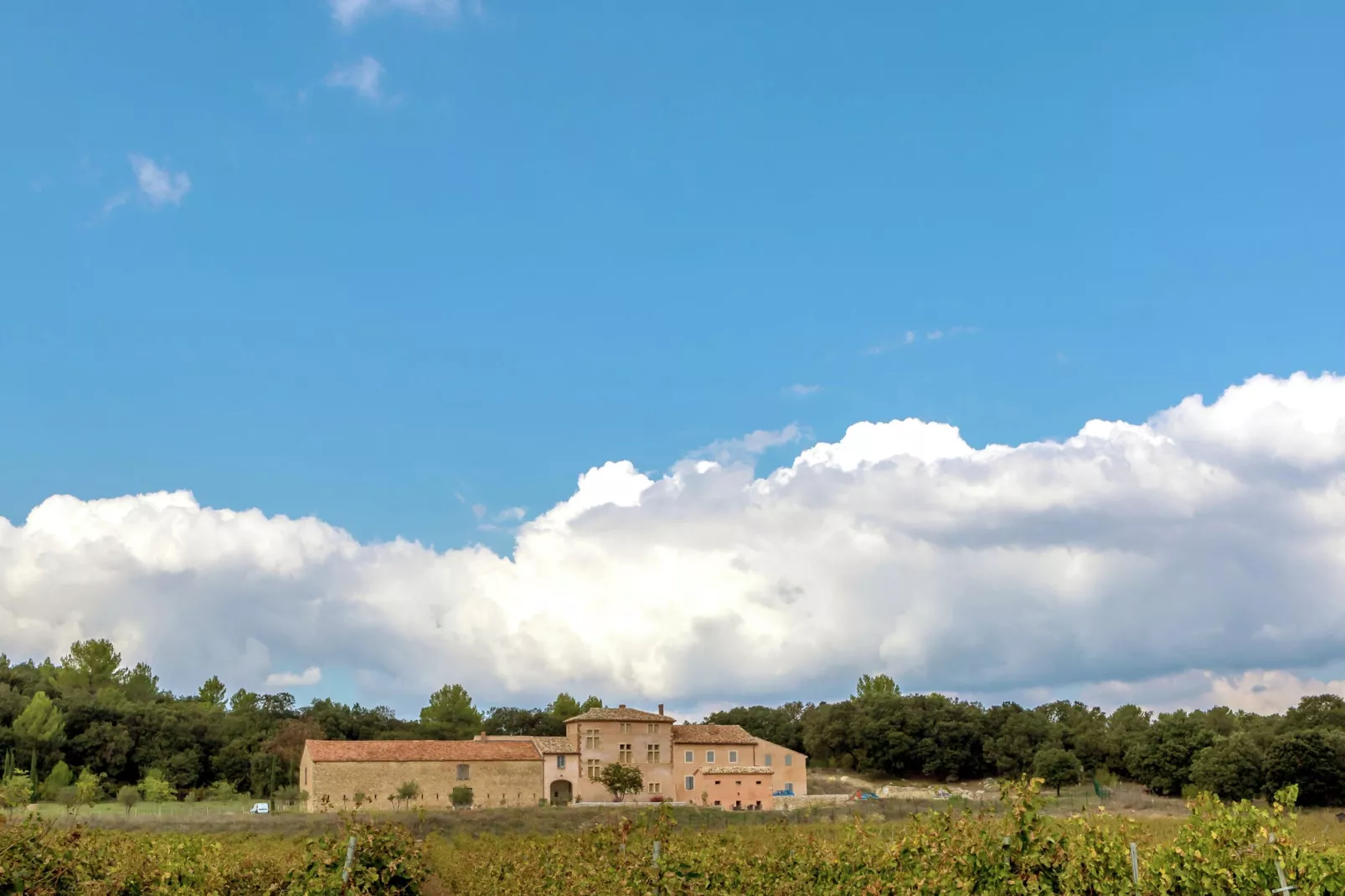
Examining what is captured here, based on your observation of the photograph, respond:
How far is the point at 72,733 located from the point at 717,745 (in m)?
44.8

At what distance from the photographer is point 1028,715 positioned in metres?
90.3

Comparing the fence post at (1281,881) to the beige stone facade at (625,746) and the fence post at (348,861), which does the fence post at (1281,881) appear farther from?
the beige stone facade at (625,746)

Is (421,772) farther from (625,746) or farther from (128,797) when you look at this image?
(128,797)

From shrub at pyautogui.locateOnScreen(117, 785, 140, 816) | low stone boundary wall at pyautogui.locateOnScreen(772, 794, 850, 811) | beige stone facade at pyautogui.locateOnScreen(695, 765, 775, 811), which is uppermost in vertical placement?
shrub at pyautogui.locateOnScreen(117, 785, 140, 816)

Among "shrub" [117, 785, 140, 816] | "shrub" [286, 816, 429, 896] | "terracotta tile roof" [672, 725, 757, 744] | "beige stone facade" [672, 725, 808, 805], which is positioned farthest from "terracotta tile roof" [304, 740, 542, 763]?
"shrub" [286, 816, 429, 896]

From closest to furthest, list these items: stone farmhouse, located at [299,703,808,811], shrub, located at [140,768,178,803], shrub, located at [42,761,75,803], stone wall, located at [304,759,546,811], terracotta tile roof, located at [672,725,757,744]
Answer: stone wall, located at [304,759,546,811] < stone farmhouse, located at [299,703,808,811] < shrub, located at [140,768,178,803] < shrub, located at [42,761,75,803] < terracotta tile roof, located at [672,725,757,744]

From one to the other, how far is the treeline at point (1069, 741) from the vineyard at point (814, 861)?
61.7 metres

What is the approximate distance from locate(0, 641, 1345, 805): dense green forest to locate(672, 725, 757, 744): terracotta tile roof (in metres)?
15.6

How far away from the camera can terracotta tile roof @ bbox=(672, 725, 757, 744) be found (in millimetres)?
76375

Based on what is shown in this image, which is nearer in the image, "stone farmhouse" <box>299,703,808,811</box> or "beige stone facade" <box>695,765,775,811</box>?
"stone farmhouse" <box>299,703,808,811</box>

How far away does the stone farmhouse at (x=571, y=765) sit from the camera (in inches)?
2571

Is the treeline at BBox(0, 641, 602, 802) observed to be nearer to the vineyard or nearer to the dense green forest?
the dense green forest

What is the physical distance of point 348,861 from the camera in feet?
32.5

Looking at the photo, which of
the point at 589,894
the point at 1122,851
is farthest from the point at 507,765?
the point at 1122,851
